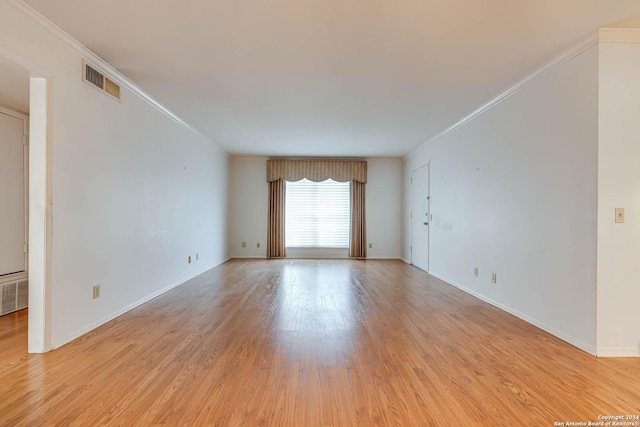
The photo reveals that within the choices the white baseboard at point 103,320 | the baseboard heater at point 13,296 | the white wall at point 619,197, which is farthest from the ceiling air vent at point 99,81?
the white wall at point 619,197

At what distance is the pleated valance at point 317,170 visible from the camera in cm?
795

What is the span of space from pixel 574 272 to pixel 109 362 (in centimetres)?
353

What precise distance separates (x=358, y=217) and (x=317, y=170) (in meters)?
1.49

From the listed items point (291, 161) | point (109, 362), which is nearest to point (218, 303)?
point (109, 362)

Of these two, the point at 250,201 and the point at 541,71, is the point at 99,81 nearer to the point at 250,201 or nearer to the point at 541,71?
the point at 541,71

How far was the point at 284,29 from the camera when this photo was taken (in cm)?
246

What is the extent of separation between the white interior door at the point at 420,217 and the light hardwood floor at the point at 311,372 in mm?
2766

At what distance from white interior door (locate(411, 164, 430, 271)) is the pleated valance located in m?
1.38

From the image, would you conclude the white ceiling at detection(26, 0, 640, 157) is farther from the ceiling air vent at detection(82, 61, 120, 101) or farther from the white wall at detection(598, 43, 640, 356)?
the white wall at detection(598, 43, 640, 356)

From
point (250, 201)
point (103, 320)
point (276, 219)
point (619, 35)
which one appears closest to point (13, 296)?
point (103, 320)

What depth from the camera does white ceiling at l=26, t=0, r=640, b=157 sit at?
2223 mm

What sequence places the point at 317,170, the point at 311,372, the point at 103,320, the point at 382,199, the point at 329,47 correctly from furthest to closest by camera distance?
the point at 382,199
the point at 317,170
the point at 103,320
the point at 329,47
the point at 311,372

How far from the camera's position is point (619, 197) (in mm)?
2459

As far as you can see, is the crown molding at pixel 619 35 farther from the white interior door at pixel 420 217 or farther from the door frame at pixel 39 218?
the door frame at pixel 39 218
